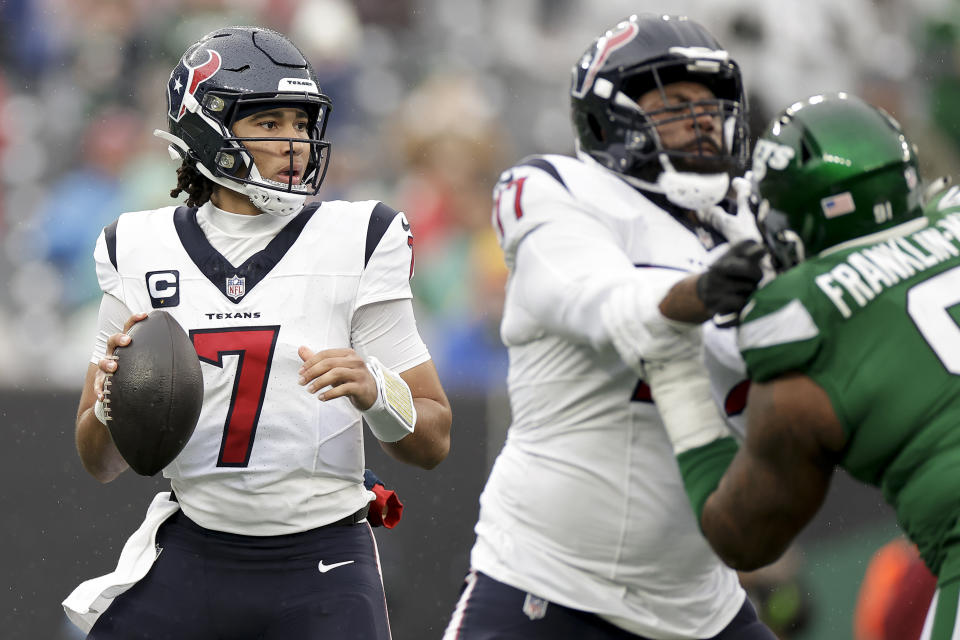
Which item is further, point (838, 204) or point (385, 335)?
point (385, 335)

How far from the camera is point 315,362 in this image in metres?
2.67

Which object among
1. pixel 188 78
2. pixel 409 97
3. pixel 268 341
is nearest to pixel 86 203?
pixel 409 97

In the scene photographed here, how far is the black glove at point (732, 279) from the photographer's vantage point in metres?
2.04

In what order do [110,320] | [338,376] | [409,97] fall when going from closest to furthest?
[338,376]
[110,320]
[409,97]

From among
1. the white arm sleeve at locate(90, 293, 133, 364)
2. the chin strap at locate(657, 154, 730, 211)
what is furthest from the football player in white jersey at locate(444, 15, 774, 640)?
the white arm sleeve at locate(90, 293, 133, 364)

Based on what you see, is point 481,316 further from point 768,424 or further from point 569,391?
point 768,424

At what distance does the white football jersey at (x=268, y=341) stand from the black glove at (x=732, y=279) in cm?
114

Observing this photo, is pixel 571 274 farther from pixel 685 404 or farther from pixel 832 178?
pixel 832 178

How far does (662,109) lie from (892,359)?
0.73m

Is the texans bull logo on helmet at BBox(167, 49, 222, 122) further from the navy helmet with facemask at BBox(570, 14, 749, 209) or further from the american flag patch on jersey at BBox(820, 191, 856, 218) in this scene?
the american flag patch on jersey at BBox(820, 191, 856, 218)

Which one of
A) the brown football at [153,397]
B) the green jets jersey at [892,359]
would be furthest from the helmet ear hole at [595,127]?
the brown football at [153,397]

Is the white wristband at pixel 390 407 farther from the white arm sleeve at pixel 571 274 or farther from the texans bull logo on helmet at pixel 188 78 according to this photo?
the texans bull logo on helmet at pixel 188 78

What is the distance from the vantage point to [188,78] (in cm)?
326

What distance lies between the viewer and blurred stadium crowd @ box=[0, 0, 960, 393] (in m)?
5.80
